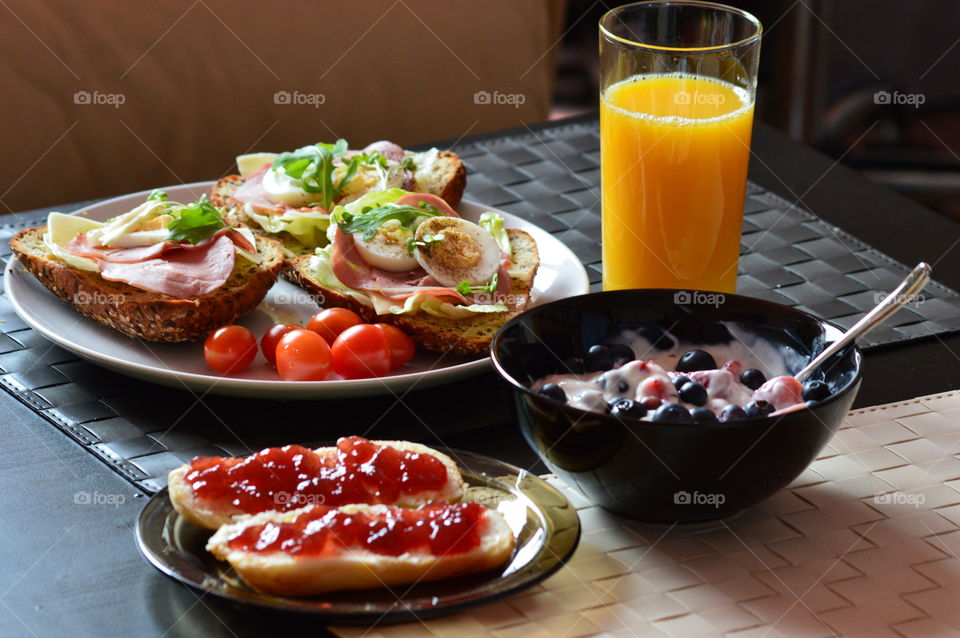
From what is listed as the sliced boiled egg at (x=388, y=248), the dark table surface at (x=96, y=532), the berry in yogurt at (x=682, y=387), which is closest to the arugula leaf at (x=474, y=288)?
the sliced boiled egg at (x=388, y=248)

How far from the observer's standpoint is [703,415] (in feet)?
3.89

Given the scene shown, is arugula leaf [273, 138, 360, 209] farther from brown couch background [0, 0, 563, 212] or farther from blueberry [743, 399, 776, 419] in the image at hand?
blueberry [743, 399, 776, 419]

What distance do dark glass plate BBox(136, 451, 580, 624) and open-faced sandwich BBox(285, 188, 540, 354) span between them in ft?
1.68

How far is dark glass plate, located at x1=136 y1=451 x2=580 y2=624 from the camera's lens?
3.45 feet

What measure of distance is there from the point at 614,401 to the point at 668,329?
0.23 m

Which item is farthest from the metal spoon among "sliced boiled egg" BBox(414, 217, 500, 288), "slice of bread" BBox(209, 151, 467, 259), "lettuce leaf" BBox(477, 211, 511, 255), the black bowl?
"slice of bread" BBox(209, 151, 467, 259)

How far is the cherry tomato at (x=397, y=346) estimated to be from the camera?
1652mm

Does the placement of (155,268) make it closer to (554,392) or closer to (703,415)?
(554,392)

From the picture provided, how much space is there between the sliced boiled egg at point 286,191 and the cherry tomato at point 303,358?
527mm

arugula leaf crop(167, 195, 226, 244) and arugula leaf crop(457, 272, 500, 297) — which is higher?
arugula leaf crop(167, 195, 226, 244)

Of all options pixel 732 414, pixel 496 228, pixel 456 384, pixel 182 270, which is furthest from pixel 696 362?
pixel 182 270

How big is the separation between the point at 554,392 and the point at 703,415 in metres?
0.17

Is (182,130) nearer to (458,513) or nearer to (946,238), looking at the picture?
(946,238)

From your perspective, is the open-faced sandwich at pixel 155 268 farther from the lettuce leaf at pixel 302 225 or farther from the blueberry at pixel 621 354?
the blueberry at pixel 621 354
